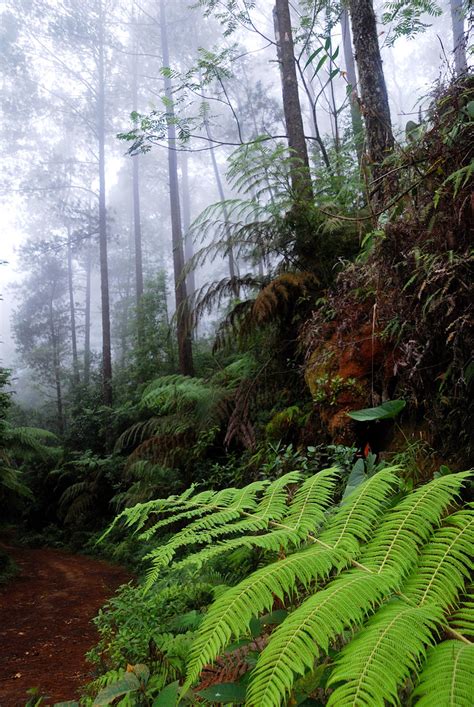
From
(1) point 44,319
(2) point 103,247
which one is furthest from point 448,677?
(1) point 44,319

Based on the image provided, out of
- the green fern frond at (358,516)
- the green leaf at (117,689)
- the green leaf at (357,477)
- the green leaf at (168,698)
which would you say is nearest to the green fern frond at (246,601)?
the green fern frond at (358,516)

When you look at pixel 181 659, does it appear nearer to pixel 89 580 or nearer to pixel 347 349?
pixel 347 349

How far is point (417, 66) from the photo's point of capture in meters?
38.1

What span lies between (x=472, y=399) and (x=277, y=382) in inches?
98.2

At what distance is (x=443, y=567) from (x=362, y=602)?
30cm

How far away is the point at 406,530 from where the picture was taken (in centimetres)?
126

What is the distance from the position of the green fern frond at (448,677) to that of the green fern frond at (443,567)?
0.16 metres

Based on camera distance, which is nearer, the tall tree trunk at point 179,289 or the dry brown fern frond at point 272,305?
the dry brown fern frond at point 272,305

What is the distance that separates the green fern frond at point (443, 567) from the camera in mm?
1048

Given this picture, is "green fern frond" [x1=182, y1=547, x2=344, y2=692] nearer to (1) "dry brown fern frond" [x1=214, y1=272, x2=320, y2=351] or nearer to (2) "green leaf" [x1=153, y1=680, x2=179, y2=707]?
(2) "green leaf" [x1=153, y1=680, x2=179, y2=707]

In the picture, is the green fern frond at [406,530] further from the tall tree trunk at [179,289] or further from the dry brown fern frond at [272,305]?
the tall tree trunk at [179,289]

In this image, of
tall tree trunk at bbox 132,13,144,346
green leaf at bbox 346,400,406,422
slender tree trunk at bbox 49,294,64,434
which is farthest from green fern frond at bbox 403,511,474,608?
tall tree trunk at bbox 132,13,144,346

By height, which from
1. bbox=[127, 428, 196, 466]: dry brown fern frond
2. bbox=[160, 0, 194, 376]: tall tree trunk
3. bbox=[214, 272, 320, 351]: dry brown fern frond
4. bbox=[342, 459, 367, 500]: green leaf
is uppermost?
bbox=[160, 0, 194, 376]: tall tree trunk

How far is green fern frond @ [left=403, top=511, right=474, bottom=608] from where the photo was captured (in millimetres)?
1048
